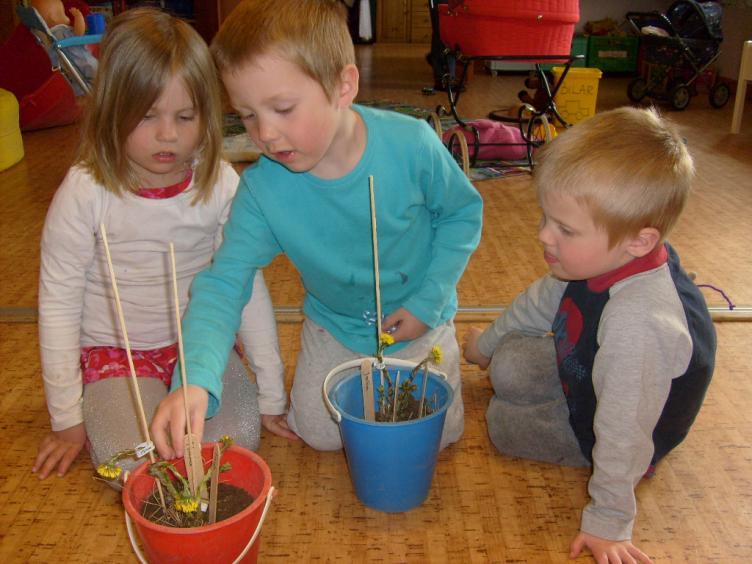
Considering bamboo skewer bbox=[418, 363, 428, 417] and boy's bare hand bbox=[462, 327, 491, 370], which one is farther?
boy's bare hand bbox=[462, 327, 491, 370]

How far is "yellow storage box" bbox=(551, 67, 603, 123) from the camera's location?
3.28m

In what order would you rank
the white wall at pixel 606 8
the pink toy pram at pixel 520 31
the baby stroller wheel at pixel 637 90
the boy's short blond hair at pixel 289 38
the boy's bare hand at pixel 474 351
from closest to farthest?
the boy's short blond hair at pixel 289 38
the boy's bare hand at pixel 474 351
the pink toy pram at pixel 520 31
the baby stroller wheel at pixel 637 90
the white wall at pixel 606 8

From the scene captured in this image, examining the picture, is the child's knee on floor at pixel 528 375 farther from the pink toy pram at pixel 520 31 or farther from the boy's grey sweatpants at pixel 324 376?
the pink toy pram at pixel 520 31

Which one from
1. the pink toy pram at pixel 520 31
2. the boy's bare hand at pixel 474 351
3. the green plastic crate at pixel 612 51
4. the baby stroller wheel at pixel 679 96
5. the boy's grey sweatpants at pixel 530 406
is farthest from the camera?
the green plastic crate at pixel 612 51

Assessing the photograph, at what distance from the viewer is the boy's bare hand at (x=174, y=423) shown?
2.83 ft

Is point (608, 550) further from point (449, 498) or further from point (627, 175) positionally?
point (627, 175)

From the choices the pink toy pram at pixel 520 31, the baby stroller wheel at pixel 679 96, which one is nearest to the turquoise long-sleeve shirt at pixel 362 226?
the pink toy pram at pixel 520 31

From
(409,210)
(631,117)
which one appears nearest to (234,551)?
(409,210)

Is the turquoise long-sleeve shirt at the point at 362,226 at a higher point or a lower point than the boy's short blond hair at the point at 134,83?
lower

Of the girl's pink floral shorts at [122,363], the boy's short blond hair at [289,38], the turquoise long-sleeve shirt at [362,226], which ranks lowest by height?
the girl's pink floral shorts at [122,363]

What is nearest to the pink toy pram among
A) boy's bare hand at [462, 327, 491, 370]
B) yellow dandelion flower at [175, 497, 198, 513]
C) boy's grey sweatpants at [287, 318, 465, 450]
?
boy's bare hand at [462, 327, 491, 370]

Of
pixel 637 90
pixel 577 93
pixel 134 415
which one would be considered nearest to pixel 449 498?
pixel 134 415

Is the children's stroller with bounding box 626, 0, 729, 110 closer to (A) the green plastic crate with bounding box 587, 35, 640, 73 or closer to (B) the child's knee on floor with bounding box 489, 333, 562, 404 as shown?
(A) the green plastic crate with bounding box 587, 35, 640, 73

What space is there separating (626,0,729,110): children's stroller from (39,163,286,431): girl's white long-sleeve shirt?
3.37m
